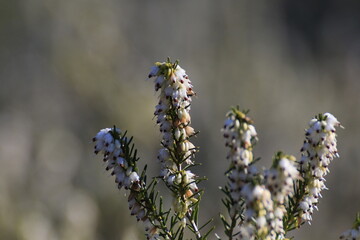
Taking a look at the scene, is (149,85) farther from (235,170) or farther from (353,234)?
(235,170)

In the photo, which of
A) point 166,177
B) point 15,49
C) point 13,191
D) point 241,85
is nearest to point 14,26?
point 15,49

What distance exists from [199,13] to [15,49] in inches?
296

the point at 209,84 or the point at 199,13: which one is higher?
the point at 199,13

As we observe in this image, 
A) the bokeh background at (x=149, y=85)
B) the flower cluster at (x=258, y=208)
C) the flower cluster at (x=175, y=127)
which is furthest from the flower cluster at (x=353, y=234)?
the bokeh background at (x=149, y=85)

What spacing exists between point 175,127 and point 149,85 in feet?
57.1

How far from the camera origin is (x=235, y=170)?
284cm

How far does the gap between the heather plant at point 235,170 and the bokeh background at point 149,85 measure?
230 inches

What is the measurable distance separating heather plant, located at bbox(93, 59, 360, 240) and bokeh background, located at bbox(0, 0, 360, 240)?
230 inches

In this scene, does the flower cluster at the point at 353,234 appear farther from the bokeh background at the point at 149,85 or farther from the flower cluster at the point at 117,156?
the bokeh background at the point at 149,85

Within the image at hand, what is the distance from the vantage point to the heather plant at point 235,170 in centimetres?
277

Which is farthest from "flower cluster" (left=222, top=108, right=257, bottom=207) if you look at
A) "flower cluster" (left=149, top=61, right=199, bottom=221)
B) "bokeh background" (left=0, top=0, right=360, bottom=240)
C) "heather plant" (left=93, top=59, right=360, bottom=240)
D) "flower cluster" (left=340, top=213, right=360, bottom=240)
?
"bokeh background" (left=0, top=0, right=360, bottom=240)

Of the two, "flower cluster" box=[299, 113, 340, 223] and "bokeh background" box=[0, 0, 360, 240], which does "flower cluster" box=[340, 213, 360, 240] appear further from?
"bokeh background" box=[0, 0, 360, 240]

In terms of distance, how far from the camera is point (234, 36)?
24969mm

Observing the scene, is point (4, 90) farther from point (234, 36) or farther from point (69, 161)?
point (234, 36)
